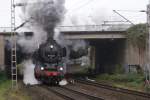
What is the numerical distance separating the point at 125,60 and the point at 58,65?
15.9m

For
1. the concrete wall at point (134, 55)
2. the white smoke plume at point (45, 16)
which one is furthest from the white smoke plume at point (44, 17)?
the concrete wall at point (134, 55)

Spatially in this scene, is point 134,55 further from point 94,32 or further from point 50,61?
point 50,61

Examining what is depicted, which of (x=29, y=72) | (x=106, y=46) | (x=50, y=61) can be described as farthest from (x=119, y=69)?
(x=50, y=61)

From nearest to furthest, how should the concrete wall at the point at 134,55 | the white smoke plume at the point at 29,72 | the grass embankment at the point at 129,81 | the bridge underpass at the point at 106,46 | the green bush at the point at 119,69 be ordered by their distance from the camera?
the grass embankment at the point at 129,81, the white smoke plume at the point at 29,72, the concrete wall at the point at 134,55, the green bush at the point at 119,69, the bridge underpass at the point at 106,46

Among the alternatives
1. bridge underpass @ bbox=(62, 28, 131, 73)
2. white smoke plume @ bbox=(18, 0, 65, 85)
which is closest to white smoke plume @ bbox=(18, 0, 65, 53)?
white smoke plume @ bbox=(18, 0, 65, 85)

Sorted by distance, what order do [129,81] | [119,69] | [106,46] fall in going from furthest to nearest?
[106,46]
[119,69]
[129,81]

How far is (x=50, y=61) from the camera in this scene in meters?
33.2

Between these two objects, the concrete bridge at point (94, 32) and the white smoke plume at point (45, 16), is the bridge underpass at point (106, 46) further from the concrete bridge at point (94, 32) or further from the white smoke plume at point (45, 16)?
the white smoke plume at point (45, 16)

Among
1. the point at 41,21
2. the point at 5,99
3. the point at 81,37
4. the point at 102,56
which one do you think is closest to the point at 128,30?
the point at 81,37

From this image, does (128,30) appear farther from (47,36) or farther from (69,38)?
(47,36)

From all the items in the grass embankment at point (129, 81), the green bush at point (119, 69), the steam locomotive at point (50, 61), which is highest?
the steam locomotive at point (50, 61)

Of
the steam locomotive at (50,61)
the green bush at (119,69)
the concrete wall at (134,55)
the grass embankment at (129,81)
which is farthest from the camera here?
the green bush at (119,69)

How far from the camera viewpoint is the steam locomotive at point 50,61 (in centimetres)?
3319

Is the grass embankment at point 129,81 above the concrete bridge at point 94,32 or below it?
below
